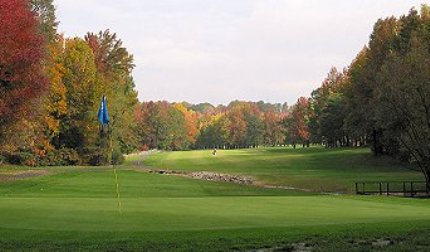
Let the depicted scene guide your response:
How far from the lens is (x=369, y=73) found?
59.9 meters

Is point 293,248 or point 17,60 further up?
point 17,60

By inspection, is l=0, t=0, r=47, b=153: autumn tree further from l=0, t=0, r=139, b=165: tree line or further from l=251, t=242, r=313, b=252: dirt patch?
l=251, t=242, r=313, b=252: dirt patch

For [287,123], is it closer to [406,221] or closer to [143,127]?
[143,127]

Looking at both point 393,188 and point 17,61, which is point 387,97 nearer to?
point 393,188

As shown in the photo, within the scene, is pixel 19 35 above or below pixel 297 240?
Result: above

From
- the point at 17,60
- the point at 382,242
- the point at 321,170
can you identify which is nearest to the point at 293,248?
the point at 382,242

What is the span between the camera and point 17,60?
39438mm

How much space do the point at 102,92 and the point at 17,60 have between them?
33.6m

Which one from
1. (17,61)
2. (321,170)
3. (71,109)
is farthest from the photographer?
(71,109)

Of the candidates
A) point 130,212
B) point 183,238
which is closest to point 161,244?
point 183,238

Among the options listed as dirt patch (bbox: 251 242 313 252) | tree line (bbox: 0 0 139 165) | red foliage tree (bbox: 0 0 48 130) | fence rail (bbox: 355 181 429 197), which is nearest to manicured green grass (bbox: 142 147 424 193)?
fence rail (bbox: 355 181 429 197)

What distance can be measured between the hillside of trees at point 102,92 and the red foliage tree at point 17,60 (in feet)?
0.24

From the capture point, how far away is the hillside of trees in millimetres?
40125

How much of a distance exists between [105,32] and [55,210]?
72229mm
